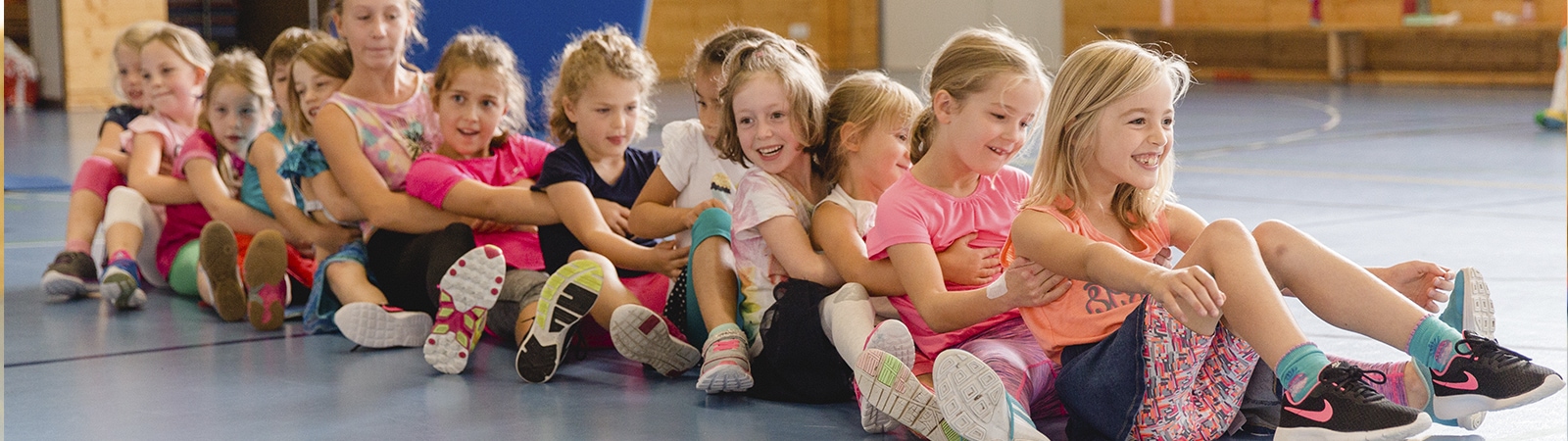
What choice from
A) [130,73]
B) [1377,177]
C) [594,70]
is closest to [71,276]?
[130,73]

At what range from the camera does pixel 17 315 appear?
300cm

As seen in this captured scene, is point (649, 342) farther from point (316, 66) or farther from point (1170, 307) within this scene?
point (316, 66)

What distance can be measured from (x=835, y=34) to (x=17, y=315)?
38.4ft

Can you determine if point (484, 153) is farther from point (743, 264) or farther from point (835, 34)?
point (835, 34)

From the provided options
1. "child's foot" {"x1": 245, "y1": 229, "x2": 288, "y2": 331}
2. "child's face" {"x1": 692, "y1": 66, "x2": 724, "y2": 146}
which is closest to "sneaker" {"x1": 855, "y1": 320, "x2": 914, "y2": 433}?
"child's face" {"x1": 692, "y1": 66, "x2": 724, "y2": 146}

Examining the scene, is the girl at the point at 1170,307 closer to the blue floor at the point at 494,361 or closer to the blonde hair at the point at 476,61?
the blue floor at the point at 494,361

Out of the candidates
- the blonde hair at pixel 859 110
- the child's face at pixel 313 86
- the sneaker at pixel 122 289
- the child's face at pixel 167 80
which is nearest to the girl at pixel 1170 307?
the blonde hair at pixel 859 110

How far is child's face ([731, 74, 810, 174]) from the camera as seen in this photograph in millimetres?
2348

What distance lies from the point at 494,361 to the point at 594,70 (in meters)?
0.54

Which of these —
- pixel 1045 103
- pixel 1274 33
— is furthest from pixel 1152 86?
pixel 1274 33

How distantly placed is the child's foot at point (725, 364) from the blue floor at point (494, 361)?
0.10ft

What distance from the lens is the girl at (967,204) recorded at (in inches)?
77.6

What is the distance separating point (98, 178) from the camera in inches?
140

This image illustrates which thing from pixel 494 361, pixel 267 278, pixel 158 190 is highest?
pixel 158 190
